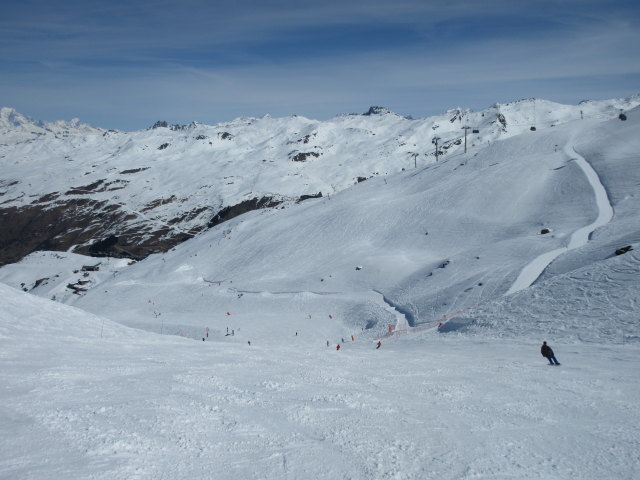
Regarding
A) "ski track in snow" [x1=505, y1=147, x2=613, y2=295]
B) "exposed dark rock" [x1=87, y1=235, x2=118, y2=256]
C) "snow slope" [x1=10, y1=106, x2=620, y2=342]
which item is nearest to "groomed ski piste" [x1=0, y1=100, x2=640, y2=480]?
"ski track in snow" [x1=505, y1=147, x2=613, y2=295]

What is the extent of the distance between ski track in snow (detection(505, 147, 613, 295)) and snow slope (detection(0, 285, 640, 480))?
16.7m

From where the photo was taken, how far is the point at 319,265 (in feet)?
201

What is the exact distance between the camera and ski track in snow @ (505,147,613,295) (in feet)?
124

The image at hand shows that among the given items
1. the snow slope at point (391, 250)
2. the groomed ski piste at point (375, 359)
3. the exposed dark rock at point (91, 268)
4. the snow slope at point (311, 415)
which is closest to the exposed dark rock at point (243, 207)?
the exposed dark rock at point (91, 268)

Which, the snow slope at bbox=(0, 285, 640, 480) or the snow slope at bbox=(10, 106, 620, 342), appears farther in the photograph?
the snow slope at bbox=(10, 106, 620, 342)

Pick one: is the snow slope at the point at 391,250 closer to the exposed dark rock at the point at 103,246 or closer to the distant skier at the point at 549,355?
the distant skier at the point at 549,355

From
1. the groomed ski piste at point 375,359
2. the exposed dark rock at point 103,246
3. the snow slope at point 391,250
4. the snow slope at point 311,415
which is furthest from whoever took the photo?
the exposed dark rock at point 103,246

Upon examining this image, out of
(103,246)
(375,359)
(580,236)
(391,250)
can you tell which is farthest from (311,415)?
(103,246)

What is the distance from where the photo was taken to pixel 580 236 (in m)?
46.8

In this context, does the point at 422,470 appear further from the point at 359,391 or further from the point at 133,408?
the point at 133,408

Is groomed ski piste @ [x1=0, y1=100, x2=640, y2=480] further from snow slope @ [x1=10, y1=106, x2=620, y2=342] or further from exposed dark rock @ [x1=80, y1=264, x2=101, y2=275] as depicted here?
exposed dark rock @ [x1=80, y1=264, x2=101, y2=275]

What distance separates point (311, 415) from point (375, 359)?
10.7 metres

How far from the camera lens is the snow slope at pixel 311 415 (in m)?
9.84

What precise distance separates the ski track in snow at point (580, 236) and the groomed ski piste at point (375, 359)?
0.86 feet
